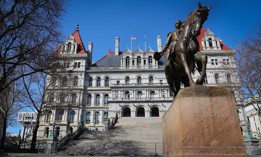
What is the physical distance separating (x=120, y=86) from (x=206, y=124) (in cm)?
3818

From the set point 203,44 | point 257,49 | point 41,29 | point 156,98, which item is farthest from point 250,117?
point 41,29

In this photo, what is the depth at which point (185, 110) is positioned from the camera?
3846 mm

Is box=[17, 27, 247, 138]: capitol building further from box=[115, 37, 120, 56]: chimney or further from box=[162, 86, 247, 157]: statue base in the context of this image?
box=[162, 86, 247, 157]: statue base

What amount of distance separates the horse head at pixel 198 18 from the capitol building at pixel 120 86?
34324 millimetres

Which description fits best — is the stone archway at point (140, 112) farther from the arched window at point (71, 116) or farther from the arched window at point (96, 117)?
the arched window at point (71, 116)

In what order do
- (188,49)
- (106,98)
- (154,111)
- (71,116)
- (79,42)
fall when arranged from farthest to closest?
(79,42)
(106,98)
(71,116)
(154,111)
(188,49)

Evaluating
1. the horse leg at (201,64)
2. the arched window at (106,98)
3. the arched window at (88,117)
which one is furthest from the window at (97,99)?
the horse leg at (201,64)

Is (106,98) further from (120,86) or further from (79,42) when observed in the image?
(79,42)

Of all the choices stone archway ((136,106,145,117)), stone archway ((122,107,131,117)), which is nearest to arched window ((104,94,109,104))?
stone archway ((122,107,131,117))

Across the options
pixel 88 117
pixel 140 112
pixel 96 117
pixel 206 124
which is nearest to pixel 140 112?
pixel 140 112

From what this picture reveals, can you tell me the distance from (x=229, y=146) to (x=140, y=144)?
47.1ft

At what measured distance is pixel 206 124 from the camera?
370 centimetres

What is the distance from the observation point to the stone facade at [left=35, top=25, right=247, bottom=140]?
39625mm

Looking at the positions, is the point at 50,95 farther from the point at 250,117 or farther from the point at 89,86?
the point at 250,117
